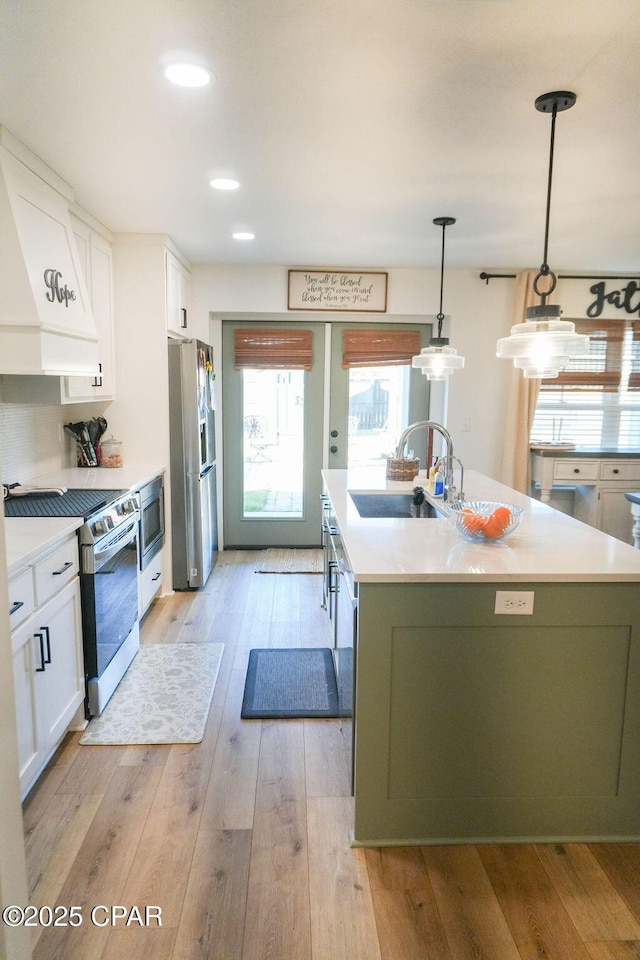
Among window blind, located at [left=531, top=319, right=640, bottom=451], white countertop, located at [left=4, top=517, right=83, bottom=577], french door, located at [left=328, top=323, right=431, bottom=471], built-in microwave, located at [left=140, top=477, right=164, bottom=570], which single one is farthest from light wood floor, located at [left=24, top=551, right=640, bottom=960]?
window blind, located at [left=531, top=319, right=640, bottom=451]

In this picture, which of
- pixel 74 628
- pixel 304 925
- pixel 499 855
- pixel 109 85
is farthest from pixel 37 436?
pixel 499 855

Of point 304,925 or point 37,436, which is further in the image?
point 37,436

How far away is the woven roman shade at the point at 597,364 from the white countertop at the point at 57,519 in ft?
11.2

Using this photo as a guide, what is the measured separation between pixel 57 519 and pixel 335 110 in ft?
6.09

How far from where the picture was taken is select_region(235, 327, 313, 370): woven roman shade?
509cm

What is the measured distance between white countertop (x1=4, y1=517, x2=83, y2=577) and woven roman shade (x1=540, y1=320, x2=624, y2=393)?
4046 mm

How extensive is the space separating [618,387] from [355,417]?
2.26 m

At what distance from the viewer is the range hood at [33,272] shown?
2.40 meters

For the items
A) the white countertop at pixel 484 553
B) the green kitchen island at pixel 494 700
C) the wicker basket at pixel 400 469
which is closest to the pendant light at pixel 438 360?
the wicker basket at pixel 400 469

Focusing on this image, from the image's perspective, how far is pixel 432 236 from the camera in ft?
12.4

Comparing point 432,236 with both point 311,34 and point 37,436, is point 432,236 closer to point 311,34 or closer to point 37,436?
point 311,34

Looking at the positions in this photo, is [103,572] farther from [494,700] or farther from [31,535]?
[494,700]

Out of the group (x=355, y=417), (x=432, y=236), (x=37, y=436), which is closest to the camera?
(x=37, y=436)

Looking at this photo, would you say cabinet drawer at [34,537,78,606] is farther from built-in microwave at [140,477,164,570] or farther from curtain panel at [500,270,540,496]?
curtain panel at [500,270,540,496]
